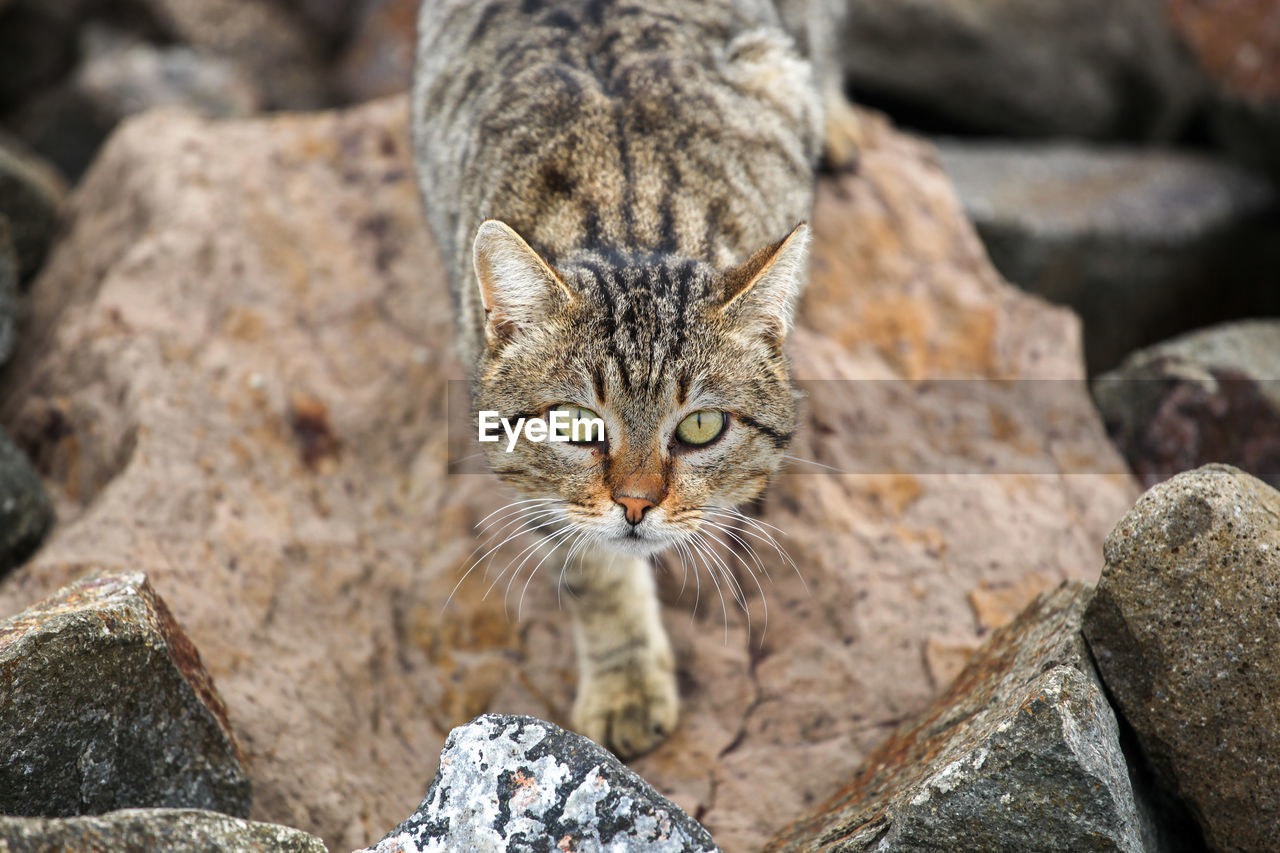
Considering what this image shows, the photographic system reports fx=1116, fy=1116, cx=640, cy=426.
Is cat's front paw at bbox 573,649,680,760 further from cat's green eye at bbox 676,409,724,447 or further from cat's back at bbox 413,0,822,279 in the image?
cat's back at bbox 413,0,822,279

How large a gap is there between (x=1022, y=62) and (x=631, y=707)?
578 centimetres

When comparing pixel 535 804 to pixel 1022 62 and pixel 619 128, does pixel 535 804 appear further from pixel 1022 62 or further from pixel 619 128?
pixel 1022 62

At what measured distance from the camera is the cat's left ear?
10.1ft

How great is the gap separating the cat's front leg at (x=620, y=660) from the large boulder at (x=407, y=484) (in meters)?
0.10

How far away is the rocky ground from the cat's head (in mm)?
553

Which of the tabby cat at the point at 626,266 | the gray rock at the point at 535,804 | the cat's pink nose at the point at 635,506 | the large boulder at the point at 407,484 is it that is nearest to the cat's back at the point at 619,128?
the tabby cat at the point at 626,266

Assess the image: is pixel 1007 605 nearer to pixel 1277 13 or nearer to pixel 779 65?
pixel 779 65

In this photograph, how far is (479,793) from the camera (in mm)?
2496

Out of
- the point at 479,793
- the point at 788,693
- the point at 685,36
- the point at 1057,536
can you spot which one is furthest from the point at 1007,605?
the point at 685,36

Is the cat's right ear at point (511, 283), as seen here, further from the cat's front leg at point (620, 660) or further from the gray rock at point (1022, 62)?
the gray rock at point (1022, 62)

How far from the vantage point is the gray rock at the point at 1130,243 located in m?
6.42

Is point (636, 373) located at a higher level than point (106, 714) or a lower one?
higher

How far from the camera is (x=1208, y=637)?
2.56 m

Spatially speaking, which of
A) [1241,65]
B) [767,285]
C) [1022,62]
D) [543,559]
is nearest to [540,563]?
[543,559]
